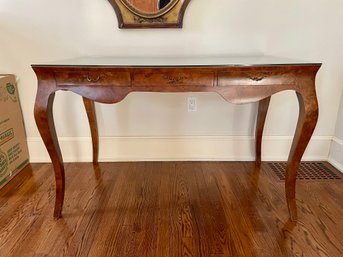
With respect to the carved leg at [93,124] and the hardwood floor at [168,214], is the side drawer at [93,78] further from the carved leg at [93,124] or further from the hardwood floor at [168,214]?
the hardwood floor at [168,214]

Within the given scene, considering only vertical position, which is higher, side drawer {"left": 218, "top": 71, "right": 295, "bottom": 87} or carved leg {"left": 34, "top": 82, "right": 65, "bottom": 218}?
side drawer {"left": 218, "top": 71, "right": 295, "bottom": 87}

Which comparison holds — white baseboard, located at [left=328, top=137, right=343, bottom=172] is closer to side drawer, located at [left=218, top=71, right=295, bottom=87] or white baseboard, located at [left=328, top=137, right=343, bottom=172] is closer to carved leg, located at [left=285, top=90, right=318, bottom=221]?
carved leg, located at [left=285, top=90, right=318, bottom=221]

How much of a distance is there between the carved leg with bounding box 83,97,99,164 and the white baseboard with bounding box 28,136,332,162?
0.06 metres

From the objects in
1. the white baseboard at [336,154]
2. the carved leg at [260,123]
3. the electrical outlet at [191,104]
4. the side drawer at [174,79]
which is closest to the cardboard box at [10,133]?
the side drawer at [174,79]

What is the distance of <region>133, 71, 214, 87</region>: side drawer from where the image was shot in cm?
119

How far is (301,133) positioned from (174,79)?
0.68m

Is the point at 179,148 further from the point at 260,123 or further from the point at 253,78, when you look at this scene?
the point at 253,78

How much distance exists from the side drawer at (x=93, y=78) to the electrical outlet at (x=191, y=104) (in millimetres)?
780

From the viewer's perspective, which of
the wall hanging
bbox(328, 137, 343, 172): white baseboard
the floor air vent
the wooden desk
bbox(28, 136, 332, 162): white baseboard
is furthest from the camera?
bbox(28, 136, 332, 162): white baseboard

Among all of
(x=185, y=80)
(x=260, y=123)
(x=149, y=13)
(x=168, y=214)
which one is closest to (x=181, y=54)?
(x=149, y=13)

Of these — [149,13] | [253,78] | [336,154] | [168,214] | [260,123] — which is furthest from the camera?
[336,154]

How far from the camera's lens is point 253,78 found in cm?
118

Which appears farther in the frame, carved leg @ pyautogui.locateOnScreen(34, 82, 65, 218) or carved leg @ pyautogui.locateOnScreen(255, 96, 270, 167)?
carved leg @ pyautogui.locateOnScreen(255, 96, 270, 167)

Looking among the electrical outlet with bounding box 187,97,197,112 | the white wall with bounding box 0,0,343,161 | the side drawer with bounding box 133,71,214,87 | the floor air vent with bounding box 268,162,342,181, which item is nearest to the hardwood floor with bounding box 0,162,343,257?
the floor air vent with bounding box 268,162,342,181
